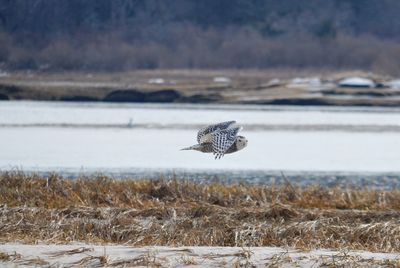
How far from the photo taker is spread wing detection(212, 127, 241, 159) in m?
11.6

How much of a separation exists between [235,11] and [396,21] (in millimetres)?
9312

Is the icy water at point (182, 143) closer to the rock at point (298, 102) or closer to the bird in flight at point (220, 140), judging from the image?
the bird in flight at point (220, 140)

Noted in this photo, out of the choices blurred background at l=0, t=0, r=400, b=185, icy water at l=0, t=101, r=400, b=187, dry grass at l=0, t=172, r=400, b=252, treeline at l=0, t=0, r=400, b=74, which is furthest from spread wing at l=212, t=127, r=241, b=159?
treeline at l=0, t=0, r=400, b=74

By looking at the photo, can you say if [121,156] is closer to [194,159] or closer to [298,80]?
[194,159]

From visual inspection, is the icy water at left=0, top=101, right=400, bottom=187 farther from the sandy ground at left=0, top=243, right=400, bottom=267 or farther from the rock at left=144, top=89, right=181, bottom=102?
the rock at left=144, top=89, right=181, bottom=102

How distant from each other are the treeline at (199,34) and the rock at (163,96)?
24.6 ft

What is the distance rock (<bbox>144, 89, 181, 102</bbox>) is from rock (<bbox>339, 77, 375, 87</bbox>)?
7.79 metres

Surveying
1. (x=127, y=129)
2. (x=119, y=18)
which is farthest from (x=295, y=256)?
(x=119, y=18)

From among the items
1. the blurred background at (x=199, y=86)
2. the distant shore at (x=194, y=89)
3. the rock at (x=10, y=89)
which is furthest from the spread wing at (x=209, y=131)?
the rock at (x=10, y=89)

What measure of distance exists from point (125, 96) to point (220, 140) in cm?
3605

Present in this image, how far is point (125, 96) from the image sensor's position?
4750 centimetres

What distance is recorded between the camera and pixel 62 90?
4766cm

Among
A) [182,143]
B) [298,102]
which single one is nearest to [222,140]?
[182,143]

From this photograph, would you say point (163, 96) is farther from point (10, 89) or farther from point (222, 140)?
point (222, 140)
